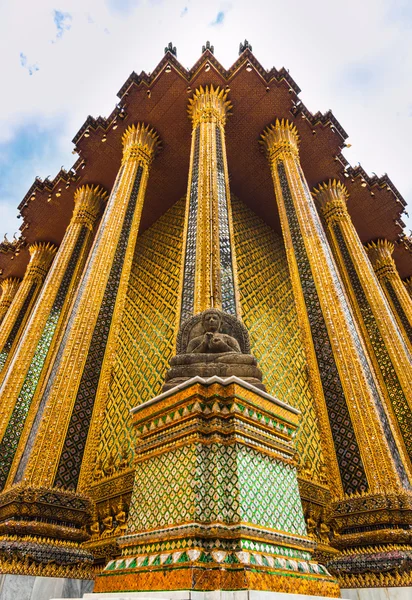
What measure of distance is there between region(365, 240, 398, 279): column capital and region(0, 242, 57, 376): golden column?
8067 mm

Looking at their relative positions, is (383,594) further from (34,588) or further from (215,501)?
(34,588)

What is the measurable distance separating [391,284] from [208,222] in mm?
6085

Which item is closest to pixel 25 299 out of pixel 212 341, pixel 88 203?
pixel 88 203

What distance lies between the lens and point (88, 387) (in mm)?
3895

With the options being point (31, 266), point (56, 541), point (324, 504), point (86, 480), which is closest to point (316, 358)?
point (324, 504)

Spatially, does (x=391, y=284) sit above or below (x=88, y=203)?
below

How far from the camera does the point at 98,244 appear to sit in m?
5.25

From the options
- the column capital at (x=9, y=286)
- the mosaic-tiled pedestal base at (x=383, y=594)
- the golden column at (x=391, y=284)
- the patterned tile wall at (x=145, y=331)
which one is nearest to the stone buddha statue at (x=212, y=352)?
the mosaic-tiled pedestal base at (x=383, y=594)

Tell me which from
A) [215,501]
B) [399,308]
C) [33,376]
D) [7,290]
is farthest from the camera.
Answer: [7,290]

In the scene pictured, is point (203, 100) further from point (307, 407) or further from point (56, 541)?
point (56, 541)

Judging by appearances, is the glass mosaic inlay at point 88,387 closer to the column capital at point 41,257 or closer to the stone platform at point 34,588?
the stone platform at point 34,588

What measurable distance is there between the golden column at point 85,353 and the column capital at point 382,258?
19.9 feet

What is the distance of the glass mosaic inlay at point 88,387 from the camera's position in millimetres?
3270

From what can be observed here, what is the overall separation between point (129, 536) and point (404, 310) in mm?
8369
